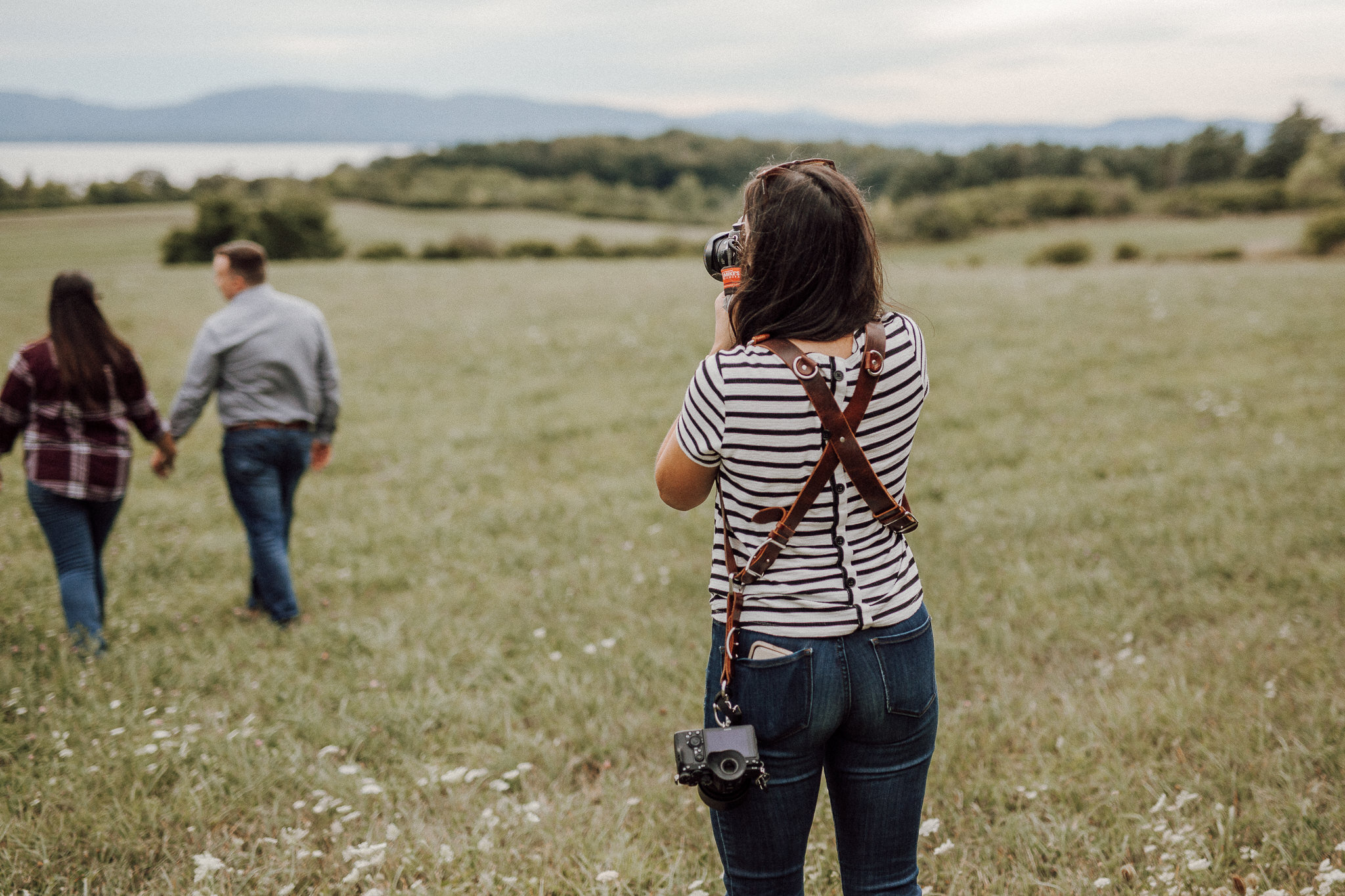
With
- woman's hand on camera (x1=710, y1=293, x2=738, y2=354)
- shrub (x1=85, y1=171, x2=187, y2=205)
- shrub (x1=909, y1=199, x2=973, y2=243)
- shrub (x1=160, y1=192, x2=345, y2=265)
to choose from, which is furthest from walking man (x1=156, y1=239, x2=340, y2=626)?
shrub (x1=85, y1=171, x2=187, y2=205)

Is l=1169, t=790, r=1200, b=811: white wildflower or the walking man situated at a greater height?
the walking man

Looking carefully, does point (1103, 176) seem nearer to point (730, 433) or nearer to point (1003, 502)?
point (1003, 502)

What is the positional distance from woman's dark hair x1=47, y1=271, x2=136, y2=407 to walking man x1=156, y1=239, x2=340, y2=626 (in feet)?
1.49

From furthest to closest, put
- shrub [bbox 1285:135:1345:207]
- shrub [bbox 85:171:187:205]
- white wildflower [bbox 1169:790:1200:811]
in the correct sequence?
shrub [bbox 85:171:187:205], shrub [bbox 1285:135:1345:207], white wildflower [bbox 1169:790:1200:811]

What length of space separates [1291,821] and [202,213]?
5565 cm

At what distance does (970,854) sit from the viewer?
3.33m

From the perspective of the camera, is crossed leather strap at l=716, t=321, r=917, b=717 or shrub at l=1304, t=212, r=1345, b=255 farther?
shrub at l=1304, t=212, r=1345, b=255

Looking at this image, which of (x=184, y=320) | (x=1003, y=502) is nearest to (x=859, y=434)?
(x=1003, y=502)

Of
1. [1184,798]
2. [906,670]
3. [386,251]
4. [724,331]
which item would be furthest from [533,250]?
[906,670]

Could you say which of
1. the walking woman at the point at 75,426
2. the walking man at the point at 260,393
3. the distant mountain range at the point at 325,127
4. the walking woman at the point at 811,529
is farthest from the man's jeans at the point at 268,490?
the distant mountain range at the point at 325,127

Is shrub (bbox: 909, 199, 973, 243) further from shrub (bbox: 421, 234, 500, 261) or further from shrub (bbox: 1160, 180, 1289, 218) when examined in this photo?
shrub (bbox: 421, 234, 500, 261)

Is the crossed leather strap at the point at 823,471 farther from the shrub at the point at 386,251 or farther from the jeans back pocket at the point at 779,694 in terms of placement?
the shrub at the point at 386,251

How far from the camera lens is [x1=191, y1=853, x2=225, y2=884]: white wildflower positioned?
311 cm

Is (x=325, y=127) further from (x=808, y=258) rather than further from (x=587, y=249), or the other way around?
(x=808, y=258)
